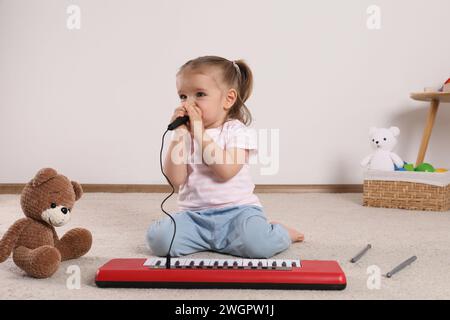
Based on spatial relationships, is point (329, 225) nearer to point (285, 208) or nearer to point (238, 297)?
point (285, 208)

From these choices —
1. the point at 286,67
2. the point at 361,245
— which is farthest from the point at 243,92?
the point at 286,67

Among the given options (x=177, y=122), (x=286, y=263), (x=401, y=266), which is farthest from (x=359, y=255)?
(x=177, y=122)

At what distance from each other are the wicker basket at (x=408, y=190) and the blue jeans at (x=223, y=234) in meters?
0.71

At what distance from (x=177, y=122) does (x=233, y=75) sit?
7.3 inches

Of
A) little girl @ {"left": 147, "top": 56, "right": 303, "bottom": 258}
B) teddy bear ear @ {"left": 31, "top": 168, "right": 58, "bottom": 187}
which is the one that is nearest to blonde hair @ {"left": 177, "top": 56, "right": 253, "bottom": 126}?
little girl @ {"left": 147, "top": 56, "right": 303, "bottom": 258}

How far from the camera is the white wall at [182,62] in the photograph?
1959 mm

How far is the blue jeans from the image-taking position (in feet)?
3.37

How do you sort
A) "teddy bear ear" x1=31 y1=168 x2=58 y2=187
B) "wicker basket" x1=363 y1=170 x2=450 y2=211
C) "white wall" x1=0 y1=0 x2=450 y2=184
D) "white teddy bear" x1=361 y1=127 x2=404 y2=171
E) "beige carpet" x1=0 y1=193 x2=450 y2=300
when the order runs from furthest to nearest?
"white wall" x1=0 y1=0 x2=450 y2=184 → "white teddy bear" x1=361 y1=127 x2=404 y2=171 → "wicker basket" x1=363 y1=170 x2=450 y2=211 → "teddy bear ear" x1=31 y1=168 x2=58 y2=187 → "beige carpet" x1=0 y1=193 x2=450 y2=300

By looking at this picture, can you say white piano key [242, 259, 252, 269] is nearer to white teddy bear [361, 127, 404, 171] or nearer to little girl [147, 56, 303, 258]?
little girl [147, 56, 303, 258]

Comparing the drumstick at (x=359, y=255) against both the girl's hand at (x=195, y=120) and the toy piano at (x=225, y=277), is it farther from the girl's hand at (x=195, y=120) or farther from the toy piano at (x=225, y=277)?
the girl's hand at (x=195, y=120)

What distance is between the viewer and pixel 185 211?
3.73 ft

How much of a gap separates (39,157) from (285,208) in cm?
93

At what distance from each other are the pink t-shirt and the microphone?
0.26 feet

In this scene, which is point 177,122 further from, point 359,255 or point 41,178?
point 359,255
